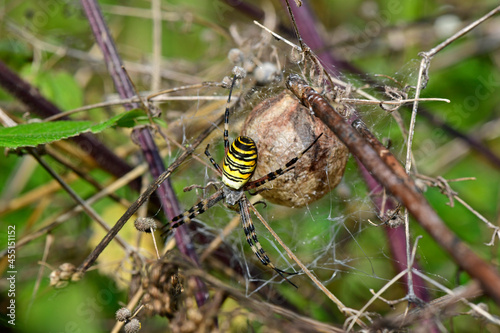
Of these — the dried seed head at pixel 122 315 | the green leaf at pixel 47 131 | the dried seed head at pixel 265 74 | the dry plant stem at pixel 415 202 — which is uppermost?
the dried seed head at pixel 265 74

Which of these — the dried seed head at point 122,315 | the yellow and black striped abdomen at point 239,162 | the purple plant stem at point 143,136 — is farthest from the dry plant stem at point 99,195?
the dried seed head at point 122,315

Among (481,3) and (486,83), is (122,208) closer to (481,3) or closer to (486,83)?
(486,83)

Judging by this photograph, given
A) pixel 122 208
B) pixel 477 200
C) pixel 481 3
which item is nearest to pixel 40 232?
pixel 122 208

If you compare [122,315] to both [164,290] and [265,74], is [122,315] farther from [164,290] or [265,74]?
[265,74]

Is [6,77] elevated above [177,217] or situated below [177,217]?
above

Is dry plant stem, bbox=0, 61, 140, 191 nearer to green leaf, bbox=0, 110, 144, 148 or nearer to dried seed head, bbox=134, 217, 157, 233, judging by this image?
green leaf, bbox=0, 110, 144, 148

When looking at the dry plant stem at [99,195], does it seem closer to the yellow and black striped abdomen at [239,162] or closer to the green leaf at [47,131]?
the green leaf at [47,131]
